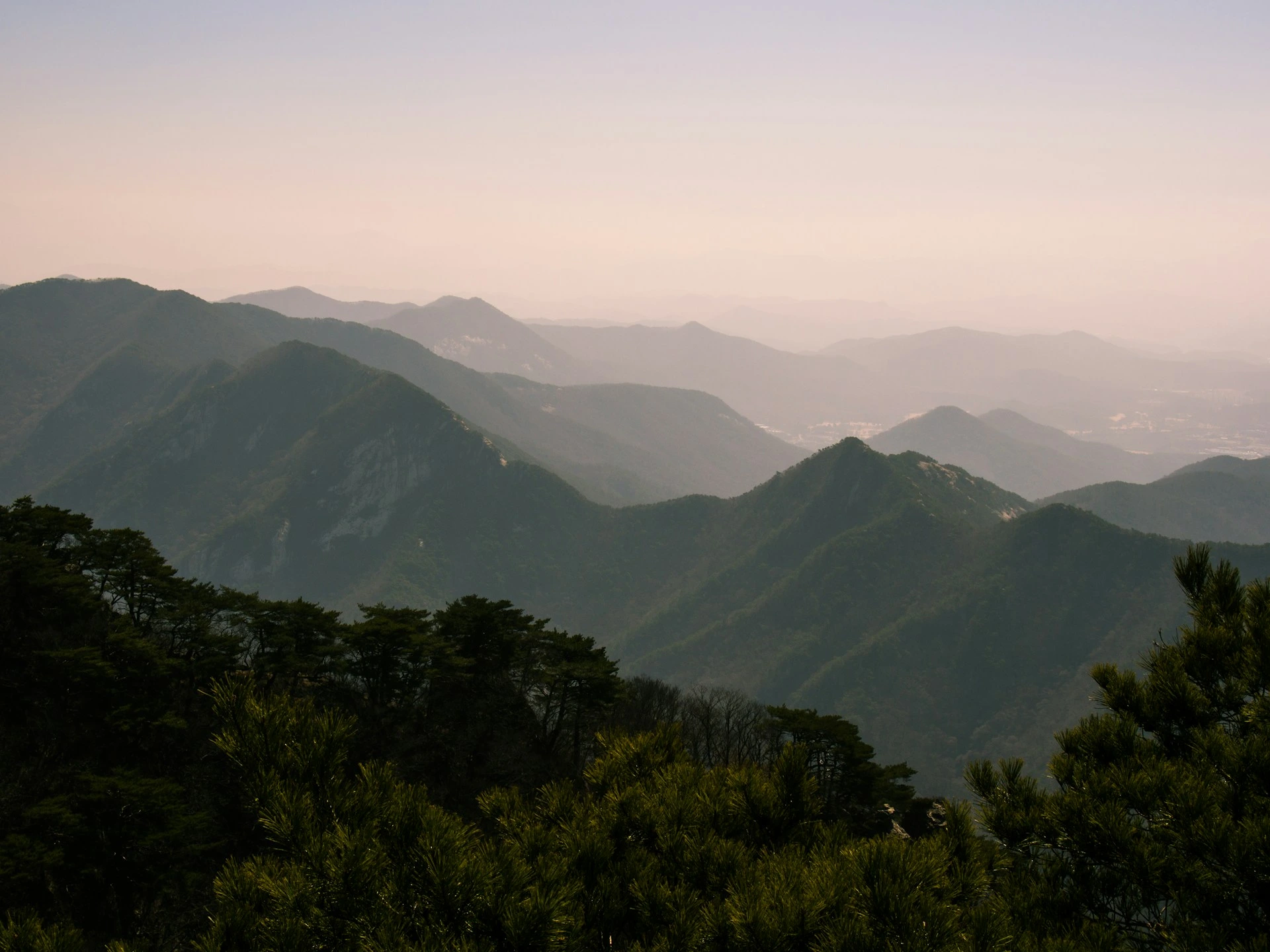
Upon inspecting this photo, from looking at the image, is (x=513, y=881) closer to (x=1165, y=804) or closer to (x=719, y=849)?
(x=719, y=849)

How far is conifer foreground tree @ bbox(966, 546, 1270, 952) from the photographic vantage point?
1040cm

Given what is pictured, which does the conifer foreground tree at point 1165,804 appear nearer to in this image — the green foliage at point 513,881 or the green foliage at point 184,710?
the green foliage at point 513,881

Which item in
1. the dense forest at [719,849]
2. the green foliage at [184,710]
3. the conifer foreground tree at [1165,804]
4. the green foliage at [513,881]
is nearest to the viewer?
the green foliage at [513,881]

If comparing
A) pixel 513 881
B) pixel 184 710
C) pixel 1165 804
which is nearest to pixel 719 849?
pixel 513 881

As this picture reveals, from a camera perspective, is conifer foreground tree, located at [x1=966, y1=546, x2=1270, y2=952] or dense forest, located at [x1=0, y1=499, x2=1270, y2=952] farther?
conifer foreground tree, located at [x1=966, y1=546, x2=1270, y2=952]

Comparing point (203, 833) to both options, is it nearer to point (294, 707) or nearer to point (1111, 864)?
point (294, 707)

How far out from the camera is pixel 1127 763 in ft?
42.6

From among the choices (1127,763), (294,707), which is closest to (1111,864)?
(1127,763)

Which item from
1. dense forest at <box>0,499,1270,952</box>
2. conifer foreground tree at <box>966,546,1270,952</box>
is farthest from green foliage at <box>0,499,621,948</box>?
conifer foreground tree at <box>966,546,1270,952</box>

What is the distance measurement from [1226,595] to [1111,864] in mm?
6969

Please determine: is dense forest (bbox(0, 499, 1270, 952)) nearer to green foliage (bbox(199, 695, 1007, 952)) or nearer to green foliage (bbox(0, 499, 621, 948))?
green foliage (bbox(199, 695, 1007, 952))

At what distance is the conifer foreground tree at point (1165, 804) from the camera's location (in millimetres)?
10398

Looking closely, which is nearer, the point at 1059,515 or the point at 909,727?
the point at 909,727

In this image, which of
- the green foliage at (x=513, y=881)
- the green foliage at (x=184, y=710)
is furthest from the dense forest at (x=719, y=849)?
the green foliage at (x=184, y=710)
